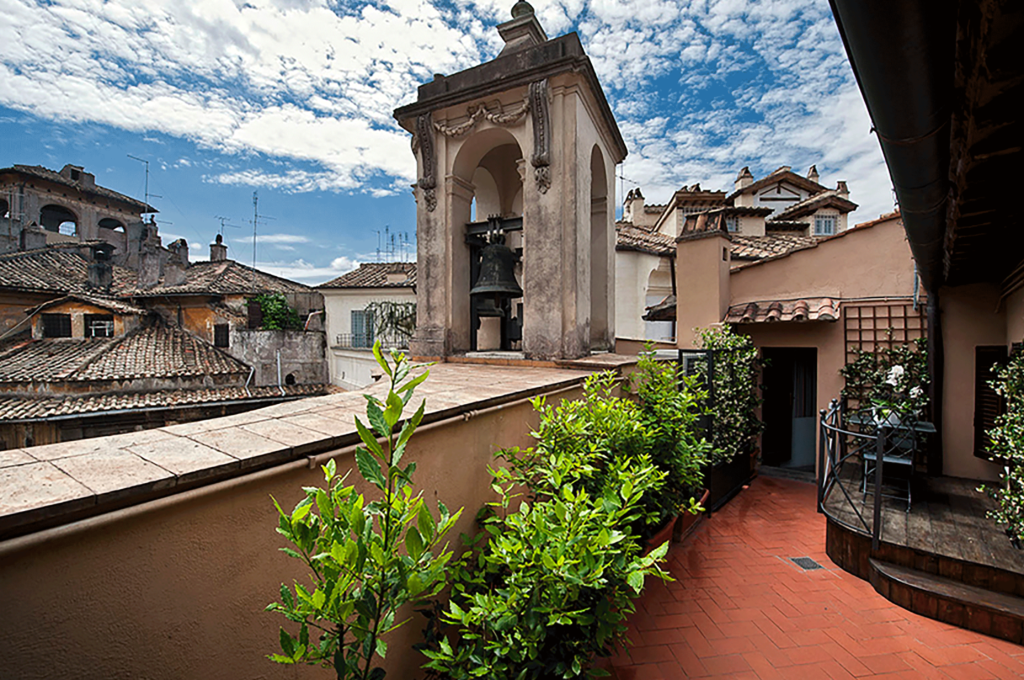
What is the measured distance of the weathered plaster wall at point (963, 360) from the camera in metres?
6.01

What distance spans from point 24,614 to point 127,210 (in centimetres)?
4557

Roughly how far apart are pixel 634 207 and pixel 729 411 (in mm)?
17837

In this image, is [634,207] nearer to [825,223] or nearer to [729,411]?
[825,223]

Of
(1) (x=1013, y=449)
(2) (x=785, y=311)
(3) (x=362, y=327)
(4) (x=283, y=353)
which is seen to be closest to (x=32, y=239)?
(4) (x=283, y=353)

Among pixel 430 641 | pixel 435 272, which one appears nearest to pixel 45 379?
pixel 435 272

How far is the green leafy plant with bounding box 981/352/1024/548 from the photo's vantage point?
12.1ft

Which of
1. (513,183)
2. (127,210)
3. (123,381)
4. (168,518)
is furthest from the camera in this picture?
(127,210)

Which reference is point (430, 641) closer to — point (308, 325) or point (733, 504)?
point (733, 504)

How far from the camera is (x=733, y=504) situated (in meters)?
6.20

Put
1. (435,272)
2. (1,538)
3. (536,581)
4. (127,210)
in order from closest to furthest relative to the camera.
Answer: (1,538) < (536,581) < (435,272) < (127,210)

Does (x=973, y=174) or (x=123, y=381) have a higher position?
(x=973, y=174)

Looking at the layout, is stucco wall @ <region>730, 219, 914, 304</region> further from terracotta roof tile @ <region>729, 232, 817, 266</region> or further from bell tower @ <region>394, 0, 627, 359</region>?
terracotta roof tile @ <region>729, 232, 817, 266</region>

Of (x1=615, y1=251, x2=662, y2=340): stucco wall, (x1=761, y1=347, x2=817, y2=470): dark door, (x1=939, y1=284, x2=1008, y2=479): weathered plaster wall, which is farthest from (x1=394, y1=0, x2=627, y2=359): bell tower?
(x1=615, y1=251, x2=662, y2=340): stucco wall

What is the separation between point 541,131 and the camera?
500 centimetres
